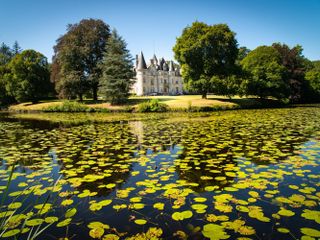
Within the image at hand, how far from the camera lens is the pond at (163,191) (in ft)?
13.4

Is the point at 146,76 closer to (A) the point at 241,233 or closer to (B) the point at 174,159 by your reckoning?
(B) the point at 174,159

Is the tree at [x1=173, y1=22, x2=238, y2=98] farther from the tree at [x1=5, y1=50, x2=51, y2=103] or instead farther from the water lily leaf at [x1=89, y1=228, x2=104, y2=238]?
the water lily leaf at [x1=89, y1=228, x2=104, y2=238]

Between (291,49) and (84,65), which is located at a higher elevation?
(291,49)

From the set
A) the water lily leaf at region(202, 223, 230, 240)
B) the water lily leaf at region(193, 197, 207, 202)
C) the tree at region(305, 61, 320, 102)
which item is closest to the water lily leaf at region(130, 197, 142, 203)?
the water lily leaf at region(193, 197, 207, 202)

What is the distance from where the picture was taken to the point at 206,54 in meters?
39.9

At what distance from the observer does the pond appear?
13.4ft

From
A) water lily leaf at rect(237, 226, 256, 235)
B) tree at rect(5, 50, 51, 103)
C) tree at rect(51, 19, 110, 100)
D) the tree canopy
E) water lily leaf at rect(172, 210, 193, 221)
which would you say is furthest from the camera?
the tree canopy

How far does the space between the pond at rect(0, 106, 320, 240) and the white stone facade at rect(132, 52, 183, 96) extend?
203 ft

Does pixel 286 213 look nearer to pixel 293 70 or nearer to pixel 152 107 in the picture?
pixel 152 107

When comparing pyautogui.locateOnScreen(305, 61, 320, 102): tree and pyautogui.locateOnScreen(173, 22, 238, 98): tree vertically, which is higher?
pyautogui.locateOnScreen(173, 22, 238, 98): tree

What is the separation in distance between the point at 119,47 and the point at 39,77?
20.1 meters

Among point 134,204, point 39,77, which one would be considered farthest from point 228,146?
point 39,77

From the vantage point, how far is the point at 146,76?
246ft

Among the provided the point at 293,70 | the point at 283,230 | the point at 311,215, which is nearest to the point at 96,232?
the point at 283,230
